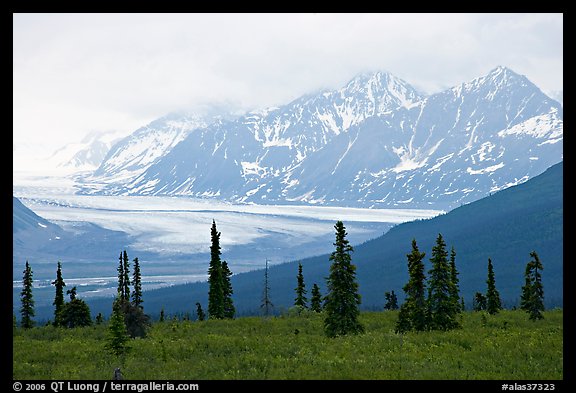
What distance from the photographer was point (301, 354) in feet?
80.2

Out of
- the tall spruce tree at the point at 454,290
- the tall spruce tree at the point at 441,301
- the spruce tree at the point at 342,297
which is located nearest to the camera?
the spruce tree at the point at 342,297

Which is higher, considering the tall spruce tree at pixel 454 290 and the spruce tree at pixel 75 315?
the tall spruce tree at pixel 454 290

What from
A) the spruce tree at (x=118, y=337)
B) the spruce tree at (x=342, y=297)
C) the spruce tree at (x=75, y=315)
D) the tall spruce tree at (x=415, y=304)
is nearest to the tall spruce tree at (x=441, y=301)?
the tall spruce tree at (x=415, y=304)

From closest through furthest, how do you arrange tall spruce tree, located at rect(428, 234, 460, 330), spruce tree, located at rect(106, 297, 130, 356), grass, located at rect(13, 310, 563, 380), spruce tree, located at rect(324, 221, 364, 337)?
grass, located at rect(13, 310, 563, 380) < spruce tree, located at rect(106, 297, 130, 356) < spruce tree, located at rect(324, 221, 364, 337) < tall spruce tree, located at rect(428, 234, 460, 330)

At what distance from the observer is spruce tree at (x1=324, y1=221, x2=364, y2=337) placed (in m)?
32.8

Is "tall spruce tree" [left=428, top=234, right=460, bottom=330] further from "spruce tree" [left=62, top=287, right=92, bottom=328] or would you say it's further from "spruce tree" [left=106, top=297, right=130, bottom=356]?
"spruce tree" [left=62, top=287, right=92, bottom=328]

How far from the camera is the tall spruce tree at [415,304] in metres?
33.2

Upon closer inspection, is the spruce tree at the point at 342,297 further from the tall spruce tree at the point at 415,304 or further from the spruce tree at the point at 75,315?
the spruce tree at the point at 75,315

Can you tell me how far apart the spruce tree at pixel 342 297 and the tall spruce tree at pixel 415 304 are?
2.64 metres

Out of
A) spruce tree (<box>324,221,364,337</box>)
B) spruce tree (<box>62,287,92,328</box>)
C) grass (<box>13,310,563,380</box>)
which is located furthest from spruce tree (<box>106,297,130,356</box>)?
spruce tree (<box>62,287,92,328</box>)

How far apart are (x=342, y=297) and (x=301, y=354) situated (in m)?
9.85

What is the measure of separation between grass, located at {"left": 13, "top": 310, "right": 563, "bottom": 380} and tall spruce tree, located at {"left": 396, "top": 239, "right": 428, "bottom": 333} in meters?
1.74
